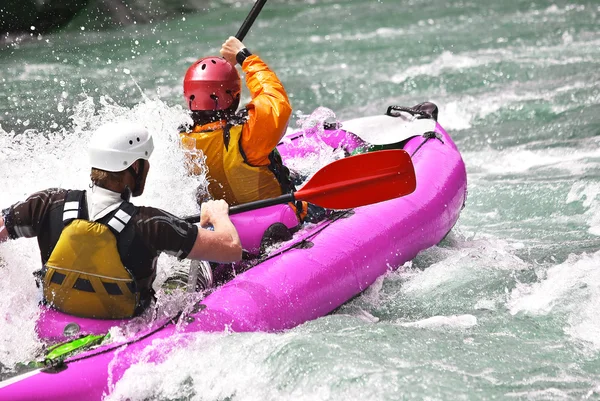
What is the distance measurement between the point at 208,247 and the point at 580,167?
15.6 feet

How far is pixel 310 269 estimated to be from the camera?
4.14 meters

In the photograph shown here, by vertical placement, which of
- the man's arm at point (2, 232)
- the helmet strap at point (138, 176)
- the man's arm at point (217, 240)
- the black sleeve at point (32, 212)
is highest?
the helmet strap at point (138, 176)

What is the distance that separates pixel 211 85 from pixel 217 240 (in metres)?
1.07

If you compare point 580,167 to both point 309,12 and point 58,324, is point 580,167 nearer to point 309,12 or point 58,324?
point 58,324

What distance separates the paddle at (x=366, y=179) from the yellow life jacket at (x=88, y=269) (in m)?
1.25

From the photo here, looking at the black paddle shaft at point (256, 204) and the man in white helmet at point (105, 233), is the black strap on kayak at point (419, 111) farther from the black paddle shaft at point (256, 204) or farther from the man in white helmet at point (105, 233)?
the man in white helmet at point (105, 233)

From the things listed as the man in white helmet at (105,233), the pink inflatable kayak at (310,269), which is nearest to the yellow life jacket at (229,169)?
the pink inflatable kayak at (310,269)

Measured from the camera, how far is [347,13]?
54.5 ft

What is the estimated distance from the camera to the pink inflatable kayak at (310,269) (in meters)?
3.24

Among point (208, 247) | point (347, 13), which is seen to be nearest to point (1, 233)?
point (208, 247)

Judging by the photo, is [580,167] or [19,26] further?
[19,26]

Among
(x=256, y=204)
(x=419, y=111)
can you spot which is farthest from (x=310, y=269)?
(x=419, y=111)

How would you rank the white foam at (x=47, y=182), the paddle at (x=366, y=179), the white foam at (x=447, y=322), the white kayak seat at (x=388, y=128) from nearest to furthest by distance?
the white foam at (x=47, y=182) < the white foam at (x=447, y=322) < the paddle at (x=366, y=179) < the white kayak seat at (x=388, y=128)

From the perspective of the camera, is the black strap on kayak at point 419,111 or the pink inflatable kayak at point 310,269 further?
the black strap on kayak at point 419,111
